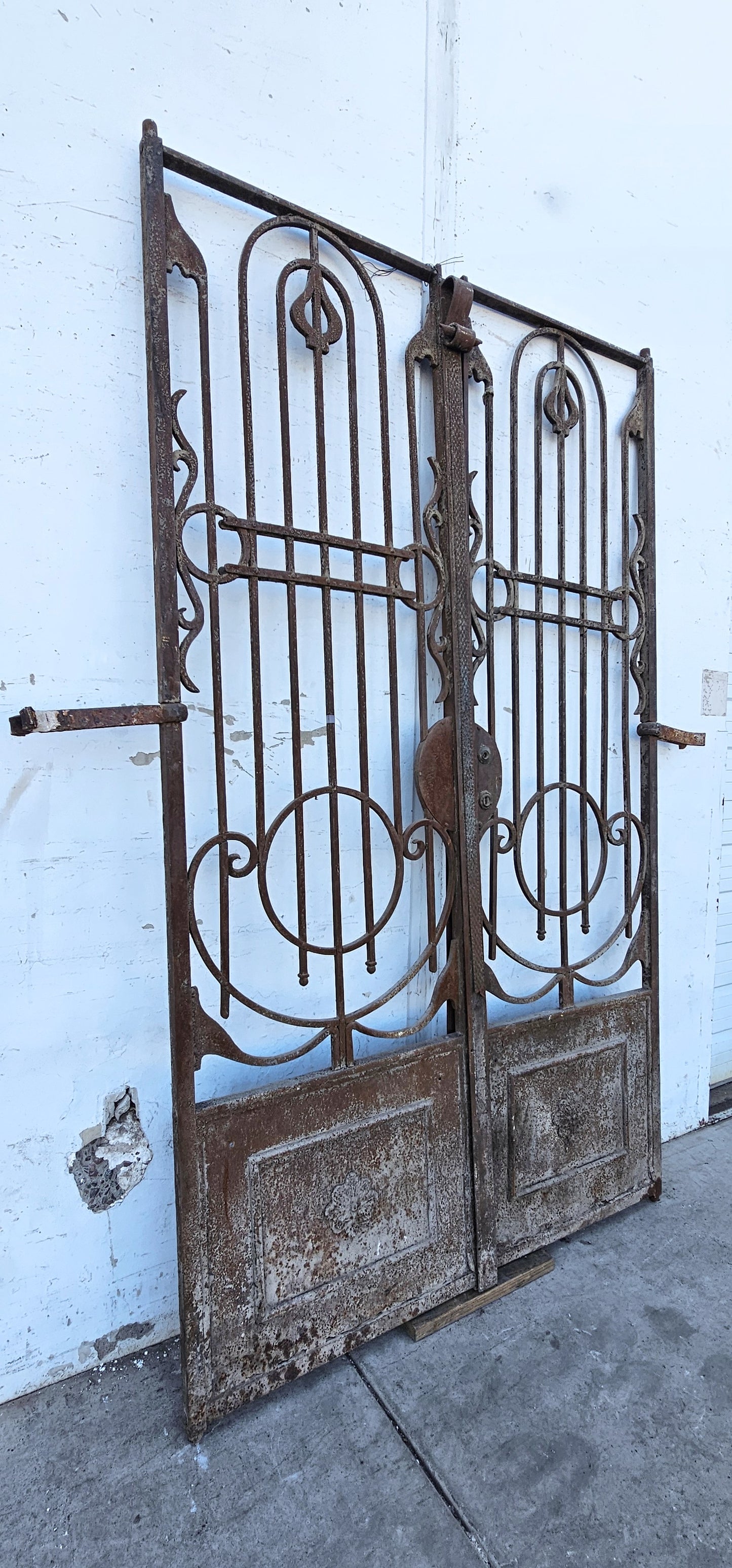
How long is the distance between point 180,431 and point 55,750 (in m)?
0.63

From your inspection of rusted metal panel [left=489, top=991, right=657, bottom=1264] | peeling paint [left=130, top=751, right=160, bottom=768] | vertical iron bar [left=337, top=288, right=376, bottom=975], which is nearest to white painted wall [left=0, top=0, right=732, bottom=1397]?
peeling paint [left=130, top=751, right=160, bottom=768]

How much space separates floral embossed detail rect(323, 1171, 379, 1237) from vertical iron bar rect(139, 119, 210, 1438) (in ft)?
0.89

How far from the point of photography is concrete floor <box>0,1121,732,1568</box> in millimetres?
1139

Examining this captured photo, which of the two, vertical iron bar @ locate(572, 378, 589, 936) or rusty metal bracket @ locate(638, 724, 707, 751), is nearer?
vertical iron bar @ locate(572, 378, 589, 936)

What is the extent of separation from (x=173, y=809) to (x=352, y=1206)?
2.86 ft

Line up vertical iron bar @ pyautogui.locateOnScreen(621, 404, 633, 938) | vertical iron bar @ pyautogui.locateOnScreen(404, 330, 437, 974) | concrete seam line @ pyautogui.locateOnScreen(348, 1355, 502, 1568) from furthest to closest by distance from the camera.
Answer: vertical iron bar @ pyautogui.locateOnScreen(621, 404, 633, 938)
vertical iron bar @ pyautogui.locateOnScreen(404, 330, 437, 974)
concrete seam line @ pyautogui.locateOnScreen(348, 1355, 502, 1568)

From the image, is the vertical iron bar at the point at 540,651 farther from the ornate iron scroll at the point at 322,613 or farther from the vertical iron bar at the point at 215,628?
the vertical iron bar at the point at 215,628

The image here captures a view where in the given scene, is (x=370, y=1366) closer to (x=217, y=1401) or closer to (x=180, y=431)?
(x=217, y=1401)

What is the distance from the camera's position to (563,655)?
73.5 inches

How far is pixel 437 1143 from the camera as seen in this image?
161 cm

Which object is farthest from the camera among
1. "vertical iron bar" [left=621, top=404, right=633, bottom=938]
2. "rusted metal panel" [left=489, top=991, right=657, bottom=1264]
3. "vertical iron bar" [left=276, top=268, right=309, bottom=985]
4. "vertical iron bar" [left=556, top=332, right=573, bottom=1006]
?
"vertical iron bar" [left=621, top=404, right=633, bottom=938]

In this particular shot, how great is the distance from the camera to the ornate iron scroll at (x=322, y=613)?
53.9 inches

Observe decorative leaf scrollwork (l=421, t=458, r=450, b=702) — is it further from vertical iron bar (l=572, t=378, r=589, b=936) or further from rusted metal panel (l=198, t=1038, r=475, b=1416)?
rusted metal panel (l=198, t=1038, r=475, b=1416)

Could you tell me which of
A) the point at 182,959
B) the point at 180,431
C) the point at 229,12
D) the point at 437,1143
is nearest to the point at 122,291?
the point at 180,431
